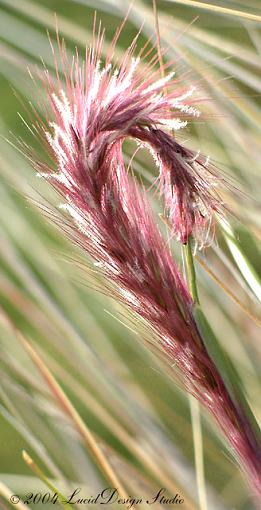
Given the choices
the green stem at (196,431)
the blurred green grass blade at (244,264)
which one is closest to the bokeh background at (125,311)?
the green stem at (196,431)

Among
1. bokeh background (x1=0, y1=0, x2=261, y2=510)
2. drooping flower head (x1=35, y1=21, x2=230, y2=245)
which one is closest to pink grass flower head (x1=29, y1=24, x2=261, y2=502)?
drooping flower head (x1=35, y1=21, x2=230, y2=245)

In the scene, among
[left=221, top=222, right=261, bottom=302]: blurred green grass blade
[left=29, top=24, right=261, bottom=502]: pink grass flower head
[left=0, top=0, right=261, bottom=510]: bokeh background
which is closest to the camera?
[left=29, top=24, right=261, bottom=502]: pink grass flower head

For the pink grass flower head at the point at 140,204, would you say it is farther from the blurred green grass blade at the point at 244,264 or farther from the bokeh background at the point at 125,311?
the bokeh background at the point at 125,311

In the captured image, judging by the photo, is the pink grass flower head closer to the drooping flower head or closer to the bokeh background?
the drooping flower head

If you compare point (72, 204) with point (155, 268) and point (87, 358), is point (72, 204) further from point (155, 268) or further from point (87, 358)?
point (87, 358)

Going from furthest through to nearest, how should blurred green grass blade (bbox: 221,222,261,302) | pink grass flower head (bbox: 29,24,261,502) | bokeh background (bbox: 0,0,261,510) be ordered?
bokeh background (bbox: 0,0,261,510) < blurred green grass blade (bbox: 221,222,261,302) < pink grass flower head (bbox: 29,24,261,502)

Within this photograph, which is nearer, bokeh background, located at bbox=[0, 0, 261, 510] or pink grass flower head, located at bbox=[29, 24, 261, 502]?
pink grass flower head, located at bbox=[29, 24, 261, 502]

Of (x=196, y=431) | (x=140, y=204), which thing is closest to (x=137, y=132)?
(x=140, y=204)
